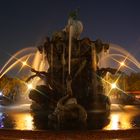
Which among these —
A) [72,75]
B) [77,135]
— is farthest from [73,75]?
[77,135]

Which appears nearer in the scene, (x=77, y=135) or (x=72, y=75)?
(x=77, y=135)

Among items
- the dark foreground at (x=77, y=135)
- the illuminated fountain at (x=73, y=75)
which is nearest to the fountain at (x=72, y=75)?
the illuminated fountain at (x=73, y=75)

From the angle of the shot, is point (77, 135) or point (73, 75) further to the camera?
point (73, 75)

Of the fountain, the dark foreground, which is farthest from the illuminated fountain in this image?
the dark foreground

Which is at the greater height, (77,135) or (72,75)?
(72,75)

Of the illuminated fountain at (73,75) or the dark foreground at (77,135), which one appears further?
the illuminated fountain at (73,75)

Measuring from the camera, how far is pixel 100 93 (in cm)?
1922

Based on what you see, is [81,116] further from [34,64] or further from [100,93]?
[34,64]

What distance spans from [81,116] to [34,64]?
829cm

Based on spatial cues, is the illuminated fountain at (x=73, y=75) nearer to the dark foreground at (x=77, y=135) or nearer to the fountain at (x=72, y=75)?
the fountain at (x=72, y=75)

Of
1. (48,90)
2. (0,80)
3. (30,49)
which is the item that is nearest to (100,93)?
(48,90)

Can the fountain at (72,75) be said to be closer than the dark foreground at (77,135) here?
No

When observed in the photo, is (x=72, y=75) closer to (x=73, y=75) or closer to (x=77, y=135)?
(x=73, y=75)

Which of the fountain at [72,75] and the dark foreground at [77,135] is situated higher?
the fountain at [72,75]
